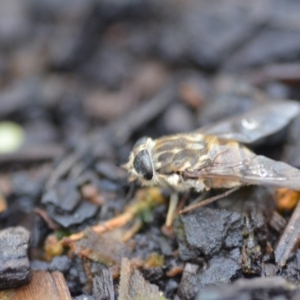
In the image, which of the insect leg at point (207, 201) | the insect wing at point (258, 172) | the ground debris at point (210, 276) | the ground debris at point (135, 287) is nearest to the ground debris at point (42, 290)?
the ground debris at point (135, 287)

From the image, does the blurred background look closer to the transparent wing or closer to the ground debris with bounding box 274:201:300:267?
the transparent wing

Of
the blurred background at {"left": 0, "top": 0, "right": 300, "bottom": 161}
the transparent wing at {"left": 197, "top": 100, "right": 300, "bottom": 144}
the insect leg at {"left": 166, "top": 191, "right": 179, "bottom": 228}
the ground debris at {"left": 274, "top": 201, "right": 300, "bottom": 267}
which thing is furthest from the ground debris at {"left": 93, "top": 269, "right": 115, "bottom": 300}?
the blurred background at {"left": 0, "top": 0, "right": 300, "bottom": 161}

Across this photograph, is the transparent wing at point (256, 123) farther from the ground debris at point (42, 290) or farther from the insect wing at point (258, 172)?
the ground debris at point (42, 290)

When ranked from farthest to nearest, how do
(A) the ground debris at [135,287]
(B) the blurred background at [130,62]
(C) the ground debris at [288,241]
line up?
(B) the blurred background at [130,62]
(C) the ground debris at [288,241]
(A) the ground debris at [135,287]

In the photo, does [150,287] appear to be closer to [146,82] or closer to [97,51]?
[146,82]

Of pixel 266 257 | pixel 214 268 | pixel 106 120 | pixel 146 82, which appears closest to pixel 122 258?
pixel 214 268

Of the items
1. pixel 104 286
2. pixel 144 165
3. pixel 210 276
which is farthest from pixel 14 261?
pixel 210 276
